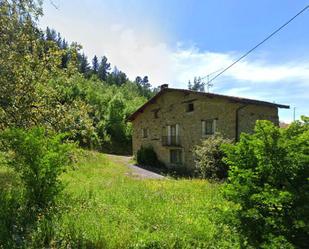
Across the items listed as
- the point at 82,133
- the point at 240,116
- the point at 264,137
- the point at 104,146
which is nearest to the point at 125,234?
the point at 264,137

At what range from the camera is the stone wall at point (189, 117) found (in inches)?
945

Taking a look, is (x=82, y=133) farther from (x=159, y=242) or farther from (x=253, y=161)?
(x=253, y=161)

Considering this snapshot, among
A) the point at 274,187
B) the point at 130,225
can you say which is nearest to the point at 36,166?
the point at 130,225

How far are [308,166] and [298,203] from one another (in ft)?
2.04

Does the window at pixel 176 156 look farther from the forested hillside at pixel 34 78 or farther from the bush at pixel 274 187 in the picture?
the bush at pixel 274 187

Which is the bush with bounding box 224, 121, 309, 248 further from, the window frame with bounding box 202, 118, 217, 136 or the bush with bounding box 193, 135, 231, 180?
the window frame with bounding box 202, 118, 217, 136

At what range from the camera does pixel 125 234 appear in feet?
21.2

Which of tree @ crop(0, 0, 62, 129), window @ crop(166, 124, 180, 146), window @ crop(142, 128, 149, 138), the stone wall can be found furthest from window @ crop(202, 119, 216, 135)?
tree @ crop(0, 0, 62, 129)

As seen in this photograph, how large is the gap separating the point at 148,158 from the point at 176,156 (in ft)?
14.0

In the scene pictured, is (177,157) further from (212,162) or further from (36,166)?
(36,166)

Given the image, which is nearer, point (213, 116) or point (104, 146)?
point (213, 116)

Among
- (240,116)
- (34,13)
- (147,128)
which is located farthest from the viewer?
(147,128)

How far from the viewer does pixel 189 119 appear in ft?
92.2

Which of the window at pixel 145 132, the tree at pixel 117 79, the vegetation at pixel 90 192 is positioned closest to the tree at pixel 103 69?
the tree at pixel 117 79
